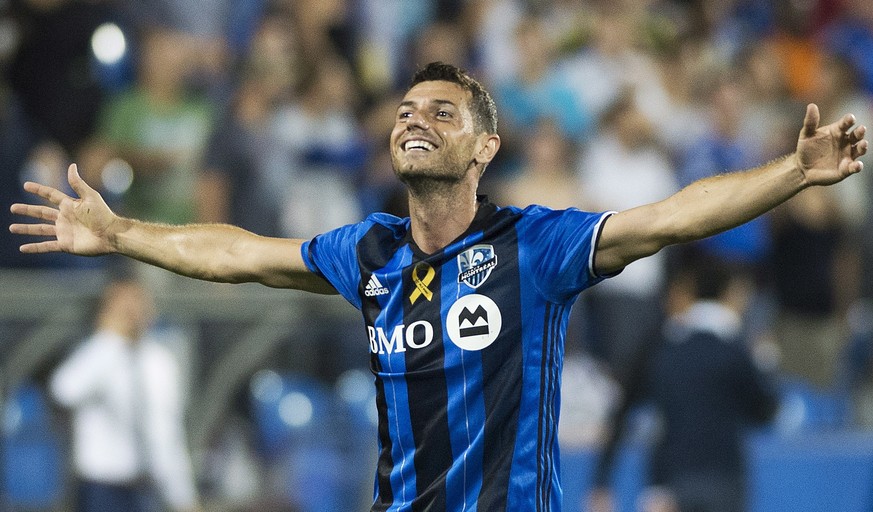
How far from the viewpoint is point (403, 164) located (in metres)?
4.61

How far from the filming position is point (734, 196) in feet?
13.4

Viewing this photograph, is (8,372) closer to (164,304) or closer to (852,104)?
(164,304)

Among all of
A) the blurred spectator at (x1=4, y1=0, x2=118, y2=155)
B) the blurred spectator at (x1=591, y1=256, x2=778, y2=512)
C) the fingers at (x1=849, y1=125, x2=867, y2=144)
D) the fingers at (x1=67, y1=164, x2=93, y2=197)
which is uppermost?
the blurred spectator at (x1=4, y1=0, x2=118, y2=155)

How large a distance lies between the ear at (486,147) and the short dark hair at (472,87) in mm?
24

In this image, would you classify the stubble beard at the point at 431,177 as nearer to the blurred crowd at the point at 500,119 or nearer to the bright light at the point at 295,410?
the blurred crowd at the point at 500,119

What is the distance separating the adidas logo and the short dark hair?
624mm

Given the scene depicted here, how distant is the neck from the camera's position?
4.68 meters

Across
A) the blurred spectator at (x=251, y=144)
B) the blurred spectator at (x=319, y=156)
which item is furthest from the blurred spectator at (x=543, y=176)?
the blurred spectator at (x=251, y=144)

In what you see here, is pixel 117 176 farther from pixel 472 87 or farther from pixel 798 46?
pixel 798 46

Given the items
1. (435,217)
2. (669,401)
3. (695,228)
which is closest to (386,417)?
(435,217)

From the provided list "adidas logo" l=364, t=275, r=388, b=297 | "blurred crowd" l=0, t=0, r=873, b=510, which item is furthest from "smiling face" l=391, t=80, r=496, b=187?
"blurred crowd" l=0, t=0, r=873, b=510

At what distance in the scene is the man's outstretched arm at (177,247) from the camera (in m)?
5.03

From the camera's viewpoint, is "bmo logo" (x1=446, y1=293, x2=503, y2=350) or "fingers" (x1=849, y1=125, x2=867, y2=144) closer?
"fingers" (x1=849, y1=125, x2=867, y2=144)

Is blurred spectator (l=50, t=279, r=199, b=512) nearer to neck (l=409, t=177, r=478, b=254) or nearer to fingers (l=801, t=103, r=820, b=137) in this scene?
neck (l=409, t=177, r=478, b=254)
